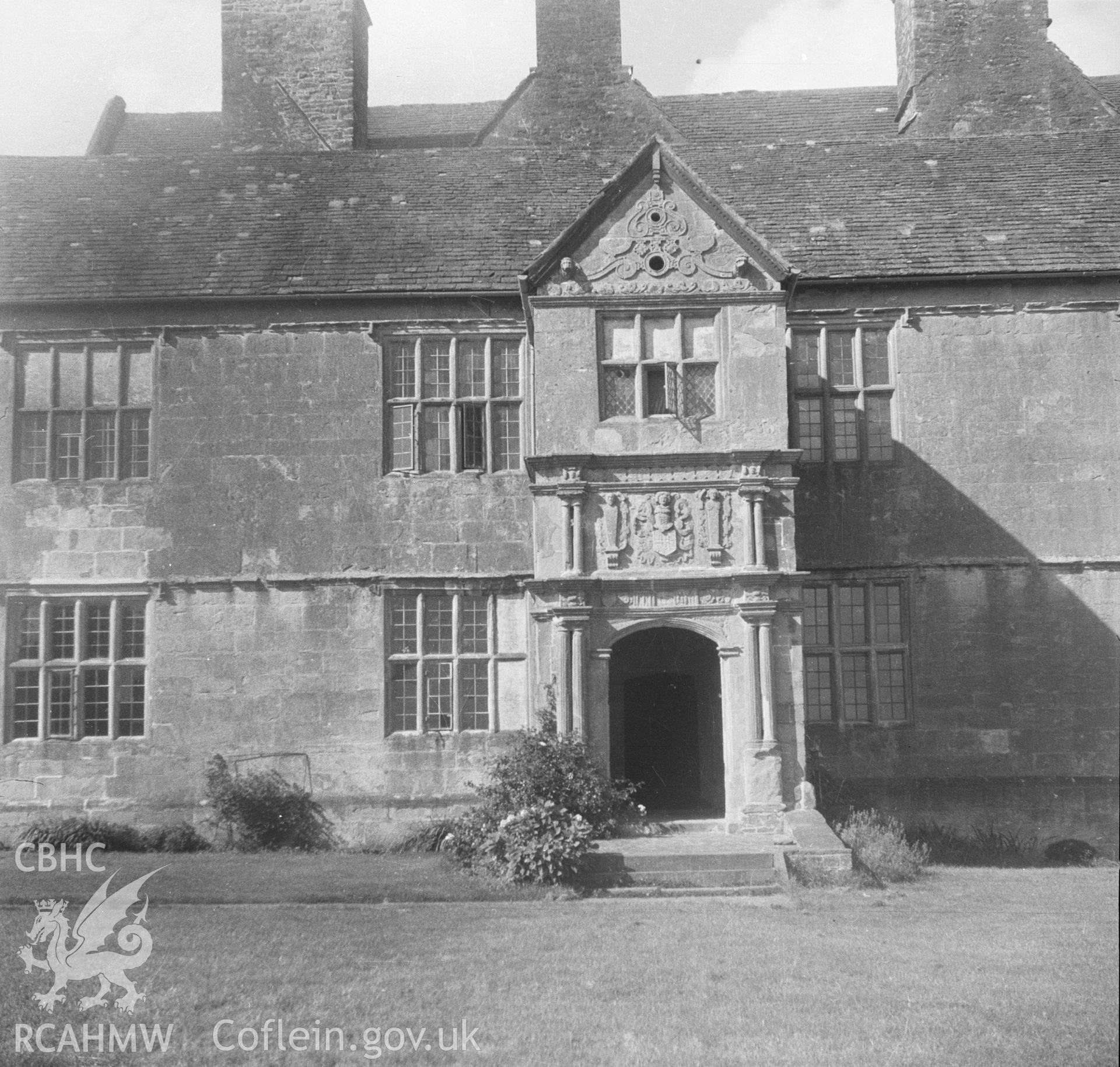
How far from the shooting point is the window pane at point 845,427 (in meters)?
18.0

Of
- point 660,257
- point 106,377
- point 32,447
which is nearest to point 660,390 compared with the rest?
point 660,257

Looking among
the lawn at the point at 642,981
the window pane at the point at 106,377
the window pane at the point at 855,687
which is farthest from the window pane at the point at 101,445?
the window pane at the point at 855,687

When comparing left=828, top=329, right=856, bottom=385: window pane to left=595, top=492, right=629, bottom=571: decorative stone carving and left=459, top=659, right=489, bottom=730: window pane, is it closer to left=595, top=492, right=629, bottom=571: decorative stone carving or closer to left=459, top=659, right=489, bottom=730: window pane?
left=595, top=492, right=629, bottom=571: decorative stone carving

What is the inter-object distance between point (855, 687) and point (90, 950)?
11.3m

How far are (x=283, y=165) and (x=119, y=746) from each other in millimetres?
10022

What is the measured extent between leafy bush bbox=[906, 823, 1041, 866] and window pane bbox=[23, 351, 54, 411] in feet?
44.0

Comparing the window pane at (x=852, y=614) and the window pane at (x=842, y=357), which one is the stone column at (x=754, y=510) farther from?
the window pane at (x=842, y=357)

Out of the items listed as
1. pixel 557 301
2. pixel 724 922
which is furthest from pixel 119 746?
pixel 724 922

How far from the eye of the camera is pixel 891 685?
17.5 meters

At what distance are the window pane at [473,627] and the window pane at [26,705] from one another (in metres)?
5.93

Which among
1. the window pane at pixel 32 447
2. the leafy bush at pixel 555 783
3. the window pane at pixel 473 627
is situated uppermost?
the window pane at pixel 32 447

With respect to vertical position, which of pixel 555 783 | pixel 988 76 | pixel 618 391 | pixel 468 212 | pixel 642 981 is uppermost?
pixel 988 76

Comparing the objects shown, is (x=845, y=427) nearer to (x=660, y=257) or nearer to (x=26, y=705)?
(x=660, y=257)

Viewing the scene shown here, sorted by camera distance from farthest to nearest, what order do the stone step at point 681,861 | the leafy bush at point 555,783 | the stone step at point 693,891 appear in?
1. the leafy bush at point 555,783
2. the stone step at point 681,861
3. the stone step at point 693,891
